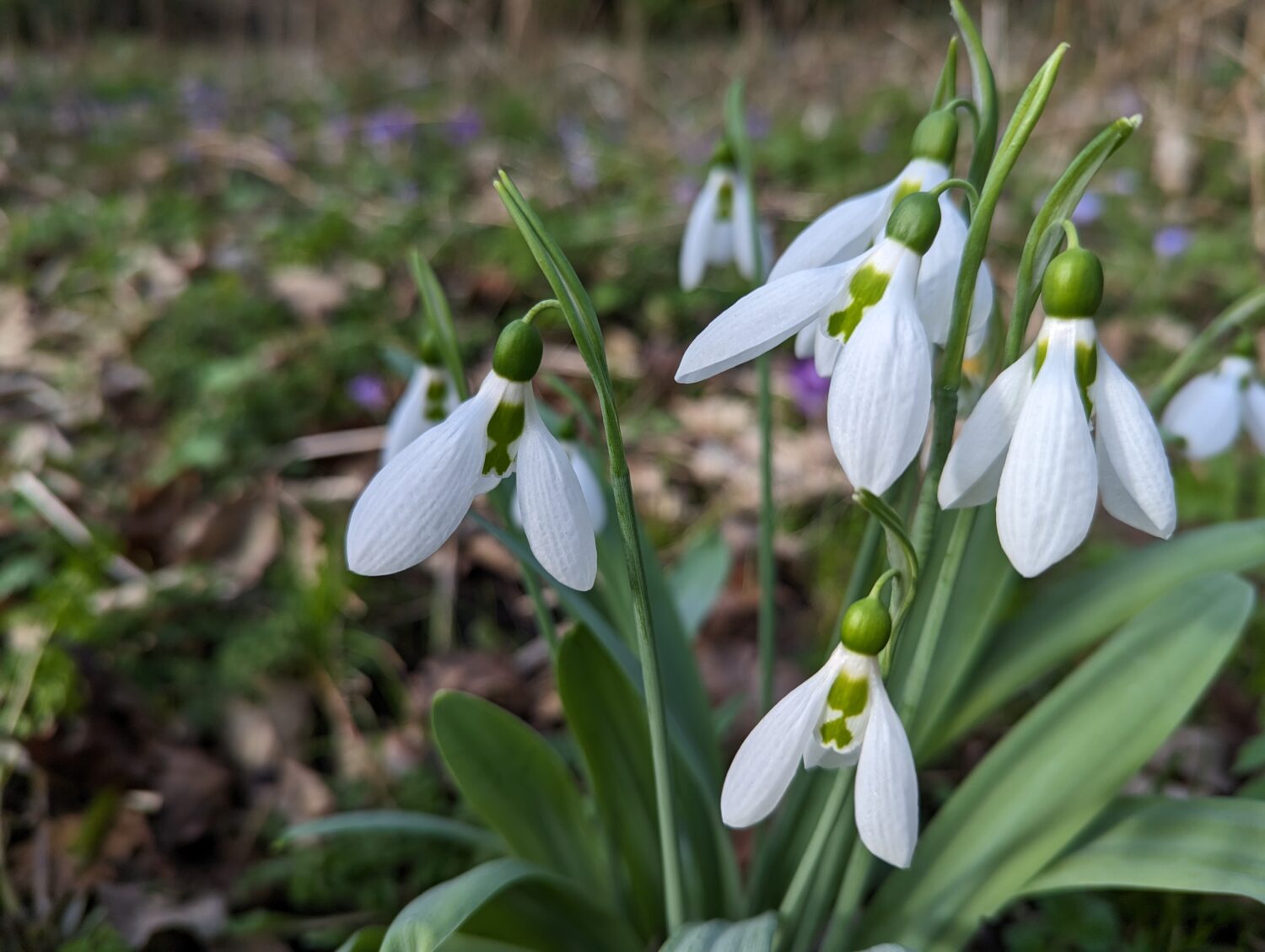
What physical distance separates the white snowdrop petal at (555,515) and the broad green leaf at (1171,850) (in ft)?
1.62

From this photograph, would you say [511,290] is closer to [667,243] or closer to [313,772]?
[667,243]

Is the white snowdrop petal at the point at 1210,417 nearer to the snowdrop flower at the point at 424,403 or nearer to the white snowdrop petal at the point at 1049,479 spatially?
the white snowdrop petal at the point at 1049,479

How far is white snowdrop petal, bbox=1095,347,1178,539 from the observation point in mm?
555

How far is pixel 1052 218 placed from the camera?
0.62 metres

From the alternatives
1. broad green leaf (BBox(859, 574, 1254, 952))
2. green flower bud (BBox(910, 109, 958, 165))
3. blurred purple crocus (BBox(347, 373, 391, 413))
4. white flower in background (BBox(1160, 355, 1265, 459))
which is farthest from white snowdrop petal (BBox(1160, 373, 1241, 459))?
blurred purple crocus (BBox(347, 373, 391, 413))

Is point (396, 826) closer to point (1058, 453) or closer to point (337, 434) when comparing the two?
point (1058, 453)

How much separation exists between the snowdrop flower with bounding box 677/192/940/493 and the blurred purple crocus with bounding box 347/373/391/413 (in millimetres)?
1372

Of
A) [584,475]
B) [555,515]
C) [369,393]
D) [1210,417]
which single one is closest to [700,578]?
[584,475]

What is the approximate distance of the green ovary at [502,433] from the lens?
0.64m

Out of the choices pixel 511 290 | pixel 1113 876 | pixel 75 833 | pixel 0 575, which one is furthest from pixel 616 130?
pixel 1113 876

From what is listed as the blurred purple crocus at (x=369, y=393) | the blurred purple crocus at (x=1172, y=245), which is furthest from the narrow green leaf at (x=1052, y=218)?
the blurred purple crocus at (x=1172, y=245)

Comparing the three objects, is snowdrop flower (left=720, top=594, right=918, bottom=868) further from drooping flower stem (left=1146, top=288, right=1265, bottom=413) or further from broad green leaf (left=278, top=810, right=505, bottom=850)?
drooping flower stem (left=1146, top=288, right=1265, bottom=413)

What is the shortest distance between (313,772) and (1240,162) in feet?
11.5

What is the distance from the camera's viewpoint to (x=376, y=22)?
6.06m
